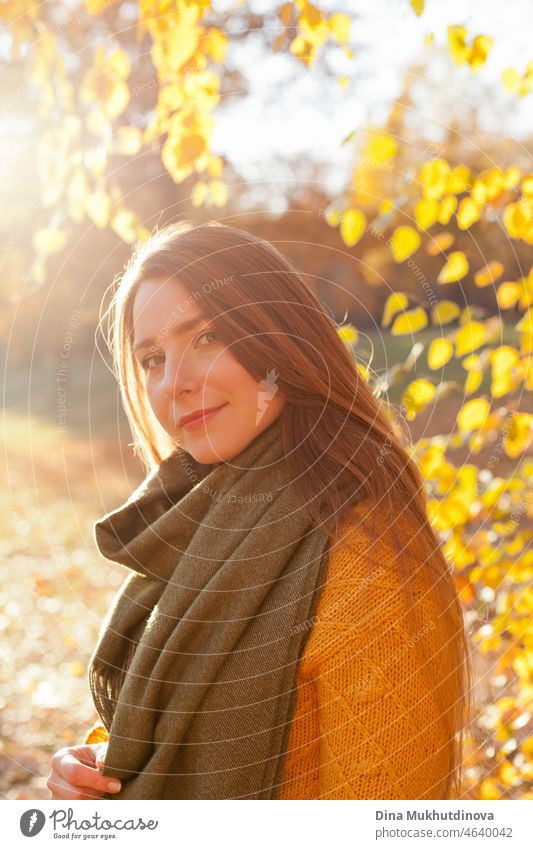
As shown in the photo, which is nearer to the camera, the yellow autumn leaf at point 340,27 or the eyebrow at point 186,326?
the eyebrow at point 186,326

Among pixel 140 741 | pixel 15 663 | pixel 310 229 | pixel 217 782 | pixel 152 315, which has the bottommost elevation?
pixel 217 782

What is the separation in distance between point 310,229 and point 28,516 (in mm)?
4620

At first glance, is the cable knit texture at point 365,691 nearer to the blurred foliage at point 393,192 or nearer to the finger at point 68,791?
the finger at point 68,791

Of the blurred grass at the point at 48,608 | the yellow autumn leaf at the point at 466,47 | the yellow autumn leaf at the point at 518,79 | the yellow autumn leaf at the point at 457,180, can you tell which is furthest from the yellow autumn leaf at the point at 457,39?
the blurred grass at the point at 48,608

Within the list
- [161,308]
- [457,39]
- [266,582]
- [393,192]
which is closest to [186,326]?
[161,308]

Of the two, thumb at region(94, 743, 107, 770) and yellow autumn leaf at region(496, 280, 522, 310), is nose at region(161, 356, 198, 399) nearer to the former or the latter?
thumb at region(94, 743, 107, 770)

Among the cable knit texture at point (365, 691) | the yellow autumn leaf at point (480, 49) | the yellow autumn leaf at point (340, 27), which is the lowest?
the cable knit texture at point (365, 691)

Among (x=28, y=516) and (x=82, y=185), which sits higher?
(x=28, y=516)

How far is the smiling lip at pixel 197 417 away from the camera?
1.57 m

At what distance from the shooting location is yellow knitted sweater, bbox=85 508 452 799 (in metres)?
1.34

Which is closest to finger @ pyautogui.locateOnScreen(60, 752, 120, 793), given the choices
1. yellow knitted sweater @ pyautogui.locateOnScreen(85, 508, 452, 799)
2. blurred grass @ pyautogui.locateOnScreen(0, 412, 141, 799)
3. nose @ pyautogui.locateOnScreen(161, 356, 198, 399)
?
yellow knitted sweater @ pyautogui.locateOnScreen(85, 508, 452, 799)
